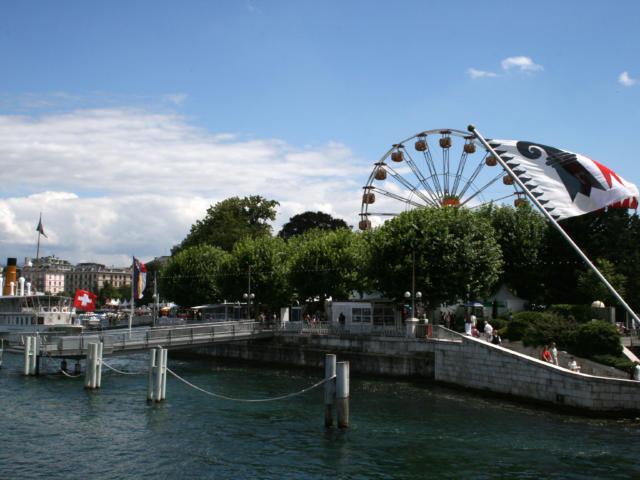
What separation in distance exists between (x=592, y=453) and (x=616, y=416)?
17.0ft

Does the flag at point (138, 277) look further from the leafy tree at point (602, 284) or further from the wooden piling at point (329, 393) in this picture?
the leafy tree at point (602, 284)

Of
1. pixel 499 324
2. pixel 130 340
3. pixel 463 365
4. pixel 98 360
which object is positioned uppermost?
pixel 499 324

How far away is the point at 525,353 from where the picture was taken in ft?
100

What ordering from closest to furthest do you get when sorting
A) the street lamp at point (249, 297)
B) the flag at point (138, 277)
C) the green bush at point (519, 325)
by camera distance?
the green bush at point (519, 325)
the flag at point (138, 277)
the street lamp at point (249, 297)

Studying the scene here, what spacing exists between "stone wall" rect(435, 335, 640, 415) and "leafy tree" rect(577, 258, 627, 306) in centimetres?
1398

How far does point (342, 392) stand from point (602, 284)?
26.3 m

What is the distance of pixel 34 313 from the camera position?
5712 centimetres

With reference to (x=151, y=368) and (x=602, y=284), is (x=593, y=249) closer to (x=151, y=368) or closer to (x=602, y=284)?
(x=602, y=284)

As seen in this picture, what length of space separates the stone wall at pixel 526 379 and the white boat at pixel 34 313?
1453 inches

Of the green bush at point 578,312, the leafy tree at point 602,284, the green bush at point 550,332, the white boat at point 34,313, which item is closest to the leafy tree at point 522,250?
the leafy tree at point 602,284

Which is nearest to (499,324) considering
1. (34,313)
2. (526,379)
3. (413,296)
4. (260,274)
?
(413,296)

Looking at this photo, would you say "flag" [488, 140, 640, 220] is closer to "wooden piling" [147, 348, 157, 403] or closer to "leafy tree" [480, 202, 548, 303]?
"wooden piling" [147, 348, 157, 403]

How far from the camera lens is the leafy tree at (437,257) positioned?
4006 cm

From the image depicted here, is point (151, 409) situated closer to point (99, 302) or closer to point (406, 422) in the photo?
point (406, 422)
